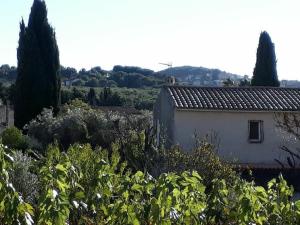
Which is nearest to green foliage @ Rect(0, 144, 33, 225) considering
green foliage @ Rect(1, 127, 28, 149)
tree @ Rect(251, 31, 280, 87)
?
green foliage @ Rect(1, 127, 28, 149)

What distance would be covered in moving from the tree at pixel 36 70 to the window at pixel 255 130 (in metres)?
12.7

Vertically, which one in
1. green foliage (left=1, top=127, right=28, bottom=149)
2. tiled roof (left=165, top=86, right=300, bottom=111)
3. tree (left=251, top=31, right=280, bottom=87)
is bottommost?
green foliage (left=1, top=127, right=28, bottom=149)

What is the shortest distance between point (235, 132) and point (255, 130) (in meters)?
1.03

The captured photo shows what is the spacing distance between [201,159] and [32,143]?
40.6ft

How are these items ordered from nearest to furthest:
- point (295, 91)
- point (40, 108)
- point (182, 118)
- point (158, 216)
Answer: point (158, 216) → point (182, 118) → point (295, 91) → point (40, 108)

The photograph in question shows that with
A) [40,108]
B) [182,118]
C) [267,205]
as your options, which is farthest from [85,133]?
[267,205]

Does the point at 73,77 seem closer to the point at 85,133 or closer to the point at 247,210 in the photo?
A: the point at 85,133

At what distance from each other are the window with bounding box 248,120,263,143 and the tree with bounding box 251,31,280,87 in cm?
1537

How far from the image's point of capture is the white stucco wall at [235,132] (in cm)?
2344

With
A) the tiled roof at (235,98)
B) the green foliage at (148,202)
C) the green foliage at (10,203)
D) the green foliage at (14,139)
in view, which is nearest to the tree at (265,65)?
the tiled roof at (235,98)

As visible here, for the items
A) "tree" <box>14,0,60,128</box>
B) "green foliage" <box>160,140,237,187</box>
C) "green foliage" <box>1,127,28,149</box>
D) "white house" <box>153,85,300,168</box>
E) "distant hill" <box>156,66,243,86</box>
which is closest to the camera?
"green foliage" <box>160,140,237,187</box>

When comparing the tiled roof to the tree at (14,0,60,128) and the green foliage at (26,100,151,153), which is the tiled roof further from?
the tree at (14,0,60,128)

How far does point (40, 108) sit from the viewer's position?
1300 inches

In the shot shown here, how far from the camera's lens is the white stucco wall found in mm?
23438
